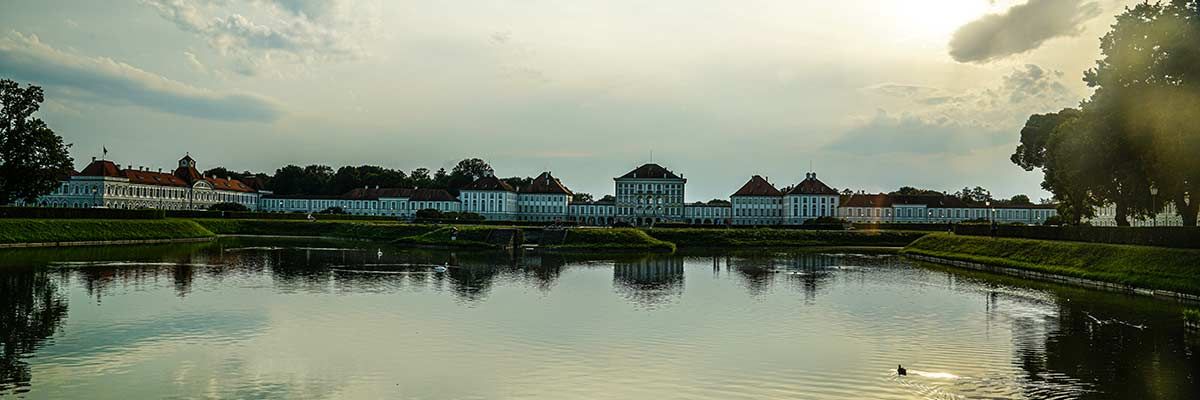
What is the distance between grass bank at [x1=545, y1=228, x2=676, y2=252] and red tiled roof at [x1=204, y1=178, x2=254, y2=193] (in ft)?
240

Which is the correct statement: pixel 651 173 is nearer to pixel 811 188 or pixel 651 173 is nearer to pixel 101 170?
pixel 811 188

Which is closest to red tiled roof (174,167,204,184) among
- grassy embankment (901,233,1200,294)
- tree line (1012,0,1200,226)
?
grassy embankment (901,233,1200,294)

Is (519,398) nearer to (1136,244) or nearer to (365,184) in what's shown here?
(1136,244)

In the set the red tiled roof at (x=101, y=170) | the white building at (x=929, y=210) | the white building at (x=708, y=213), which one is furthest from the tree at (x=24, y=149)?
the white building at (x=929, y=210)

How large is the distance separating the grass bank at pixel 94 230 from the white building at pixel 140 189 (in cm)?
3508

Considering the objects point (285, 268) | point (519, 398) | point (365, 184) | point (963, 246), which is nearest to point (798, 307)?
point (519, 398)

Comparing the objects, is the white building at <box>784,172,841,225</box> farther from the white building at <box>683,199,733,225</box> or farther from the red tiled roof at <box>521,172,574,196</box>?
the red tiled roof at <box>521,172,574,196</box>

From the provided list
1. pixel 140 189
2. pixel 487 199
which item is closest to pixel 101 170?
pixel 140 189

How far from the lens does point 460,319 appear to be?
21.7 meters

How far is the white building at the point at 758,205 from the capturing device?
11062 centimetres

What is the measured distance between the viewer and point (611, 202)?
370 ft

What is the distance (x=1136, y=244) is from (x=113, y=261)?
43018 mm

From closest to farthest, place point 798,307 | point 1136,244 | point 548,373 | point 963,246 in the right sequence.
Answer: point 548,373 → point 798,307 → point 1136,244 → point 963,246

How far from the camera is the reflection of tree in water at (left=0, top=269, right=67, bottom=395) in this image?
14250mm
